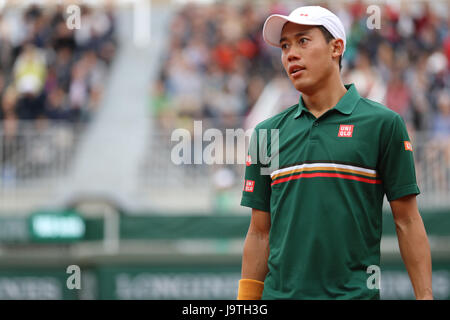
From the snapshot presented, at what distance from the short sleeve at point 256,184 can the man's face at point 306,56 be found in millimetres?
384

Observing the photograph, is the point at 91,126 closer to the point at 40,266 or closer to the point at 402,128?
the point at 40,266

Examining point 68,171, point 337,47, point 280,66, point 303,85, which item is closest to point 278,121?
point 303,85

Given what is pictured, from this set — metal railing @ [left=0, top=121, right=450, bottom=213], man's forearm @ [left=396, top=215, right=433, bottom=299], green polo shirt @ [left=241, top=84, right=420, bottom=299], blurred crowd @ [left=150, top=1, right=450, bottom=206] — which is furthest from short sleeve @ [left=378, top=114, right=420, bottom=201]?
blurred crowd @ [left=150, top=1, right=450, bottom=206]

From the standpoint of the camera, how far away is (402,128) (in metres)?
3.31

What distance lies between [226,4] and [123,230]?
7.67 m

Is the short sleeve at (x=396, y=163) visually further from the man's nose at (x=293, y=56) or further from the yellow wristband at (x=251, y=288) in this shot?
the yellow wristband at (x=251, y=288)

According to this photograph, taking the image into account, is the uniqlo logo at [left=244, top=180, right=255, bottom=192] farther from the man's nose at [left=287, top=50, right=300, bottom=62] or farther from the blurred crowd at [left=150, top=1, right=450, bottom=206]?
the blurred crowd at [left=150, top=1, right=450, bottom=206]

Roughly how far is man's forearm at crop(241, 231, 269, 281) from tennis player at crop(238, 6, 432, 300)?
2.6 inches

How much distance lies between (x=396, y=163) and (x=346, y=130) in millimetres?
277

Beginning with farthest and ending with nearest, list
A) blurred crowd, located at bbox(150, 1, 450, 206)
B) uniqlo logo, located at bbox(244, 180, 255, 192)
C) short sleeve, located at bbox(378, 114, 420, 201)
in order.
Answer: blurred crowd, located at bbox(150, 1, 450, 206) → uniqlo logo, located at bbox(244, 180, 255, 192) → short sleeve, located at bbox(378, 114, 420, 201)

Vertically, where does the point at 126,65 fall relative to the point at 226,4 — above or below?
below

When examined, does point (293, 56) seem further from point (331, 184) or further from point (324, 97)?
point (331, 184)

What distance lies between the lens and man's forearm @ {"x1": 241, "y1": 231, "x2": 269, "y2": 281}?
3574 millimetres

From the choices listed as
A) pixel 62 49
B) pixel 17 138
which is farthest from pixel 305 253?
pixel 62 49
